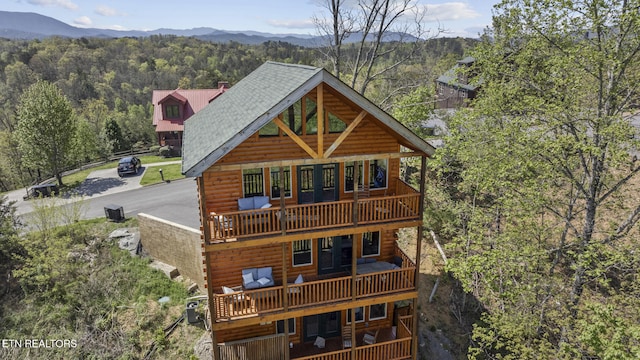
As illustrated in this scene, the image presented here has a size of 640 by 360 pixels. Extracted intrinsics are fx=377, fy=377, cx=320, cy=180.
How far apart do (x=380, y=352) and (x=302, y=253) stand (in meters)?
5.17

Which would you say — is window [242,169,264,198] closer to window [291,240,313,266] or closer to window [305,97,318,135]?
window [305,97,318,135]

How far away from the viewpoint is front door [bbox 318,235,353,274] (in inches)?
633

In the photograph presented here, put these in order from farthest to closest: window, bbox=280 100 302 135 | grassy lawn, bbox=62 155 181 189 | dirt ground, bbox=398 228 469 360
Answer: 1. grassy lawn, bbox=62 155 181 189
2. dirt ground, bbox=398 228 469 360
3. window, bbox=280 100 302 135

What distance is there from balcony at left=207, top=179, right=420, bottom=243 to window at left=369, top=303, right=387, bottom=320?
5.17 m

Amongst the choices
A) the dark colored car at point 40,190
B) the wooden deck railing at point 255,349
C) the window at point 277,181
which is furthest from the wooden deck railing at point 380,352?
the dark colored car at point 40,190

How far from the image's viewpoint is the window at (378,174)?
16.2 metres

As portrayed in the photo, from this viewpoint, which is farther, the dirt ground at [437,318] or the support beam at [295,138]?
the dirt ground at [437,318]

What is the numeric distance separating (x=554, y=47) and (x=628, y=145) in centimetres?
506

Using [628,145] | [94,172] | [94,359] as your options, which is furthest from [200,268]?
[94,172]

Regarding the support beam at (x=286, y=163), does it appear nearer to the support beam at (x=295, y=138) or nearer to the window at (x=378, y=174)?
the support beam at (x=295, y=138)

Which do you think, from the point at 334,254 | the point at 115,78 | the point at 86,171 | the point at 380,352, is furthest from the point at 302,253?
the point at 115,78

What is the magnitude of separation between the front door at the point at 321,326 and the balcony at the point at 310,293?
7.54 ft

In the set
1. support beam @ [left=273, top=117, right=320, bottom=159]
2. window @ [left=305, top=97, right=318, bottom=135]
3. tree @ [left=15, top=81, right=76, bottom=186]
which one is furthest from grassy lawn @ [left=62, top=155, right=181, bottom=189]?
support beam @ [left=273, top=117, right=320, bottom=159]

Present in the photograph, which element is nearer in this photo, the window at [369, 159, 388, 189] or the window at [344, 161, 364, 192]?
the window at [344, 161, 364, 192]
